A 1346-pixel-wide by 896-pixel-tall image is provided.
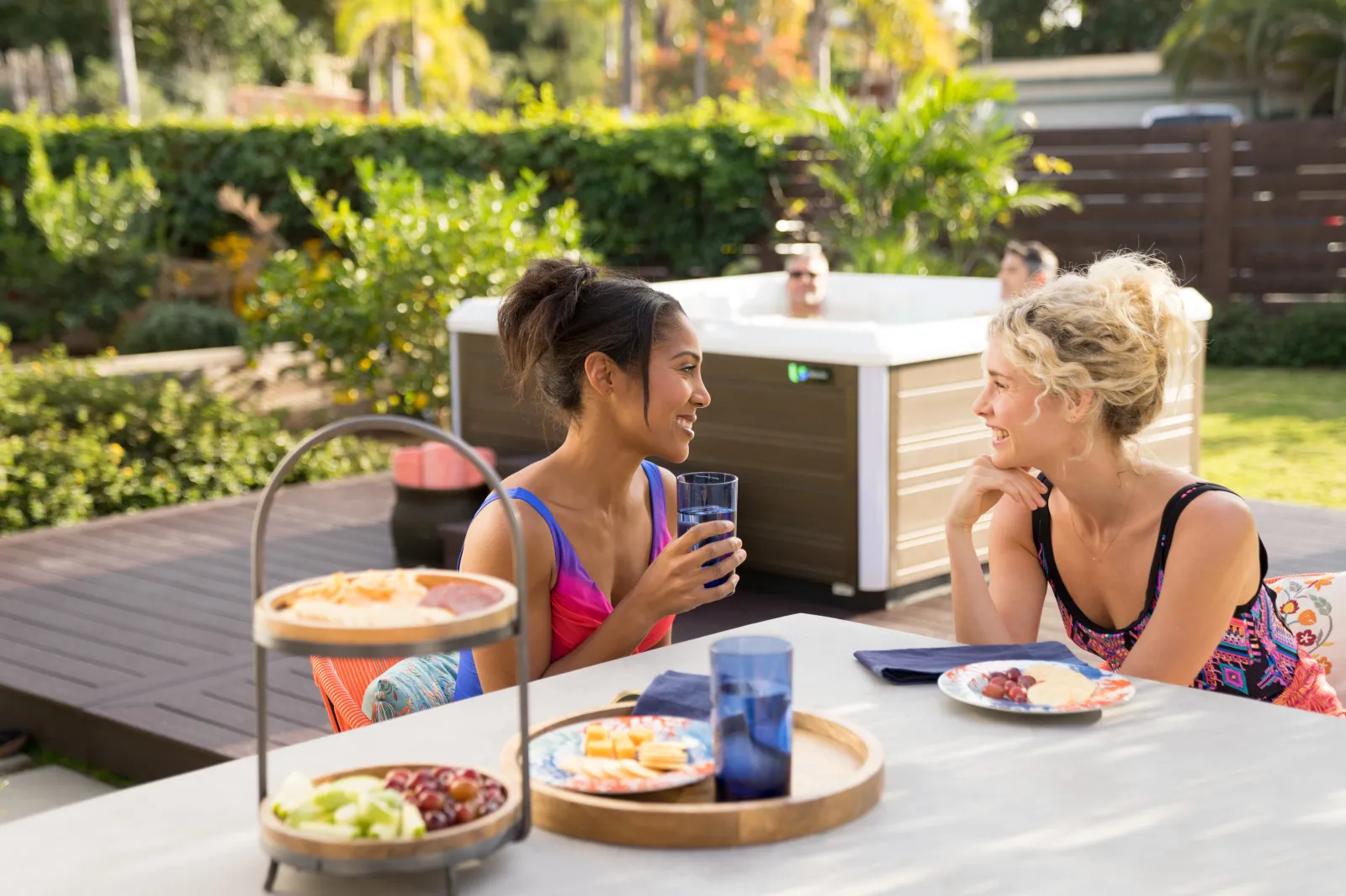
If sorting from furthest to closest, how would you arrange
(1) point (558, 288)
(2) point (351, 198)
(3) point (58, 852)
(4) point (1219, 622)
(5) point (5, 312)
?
(2) point (351, 198) < (5) point (5, 312) < (1) point (558, 288) < (4) point (1219, 622) < (3) point (58, 852)

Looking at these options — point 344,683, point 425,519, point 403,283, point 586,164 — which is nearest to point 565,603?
point 344,683

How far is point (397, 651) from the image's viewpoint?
1.08m

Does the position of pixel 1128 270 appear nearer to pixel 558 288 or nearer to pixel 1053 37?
pixel 558 288

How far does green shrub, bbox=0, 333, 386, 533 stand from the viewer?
5.76 meters

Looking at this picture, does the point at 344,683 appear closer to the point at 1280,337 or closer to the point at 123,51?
the point at 1280,337

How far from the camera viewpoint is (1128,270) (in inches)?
81.2

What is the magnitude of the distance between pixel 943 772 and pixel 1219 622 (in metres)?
0.68

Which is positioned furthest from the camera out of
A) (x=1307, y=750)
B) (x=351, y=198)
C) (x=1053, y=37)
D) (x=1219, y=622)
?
(x=1053, y=37)

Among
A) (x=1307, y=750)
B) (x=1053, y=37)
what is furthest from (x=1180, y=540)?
(x=1053, y=37)

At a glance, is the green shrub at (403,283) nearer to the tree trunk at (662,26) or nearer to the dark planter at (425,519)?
the dark planter at (425,519)

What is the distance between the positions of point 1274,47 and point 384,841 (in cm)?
2314

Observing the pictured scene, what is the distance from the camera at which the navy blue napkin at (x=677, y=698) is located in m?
1.56

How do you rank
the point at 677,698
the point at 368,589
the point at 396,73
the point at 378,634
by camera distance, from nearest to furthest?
the point at 378,634
the point at 368,589
the point at 677,698
the point at 396,73

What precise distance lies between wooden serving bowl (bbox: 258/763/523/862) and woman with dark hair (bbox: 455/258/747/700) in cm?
73
